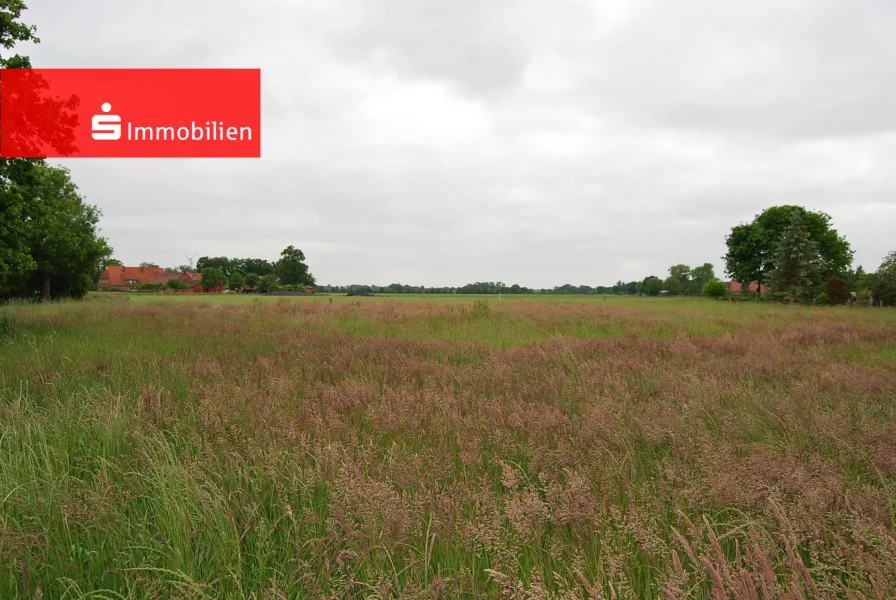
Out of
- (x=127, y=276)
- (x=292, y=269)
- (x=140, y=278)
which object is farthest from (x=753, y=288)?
(x=127, y=276)

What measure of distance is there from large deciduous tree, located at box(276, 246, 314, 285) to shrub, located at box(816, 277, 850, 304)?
365 ft

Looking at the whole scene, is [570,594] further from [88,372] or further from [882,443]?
[88,372]

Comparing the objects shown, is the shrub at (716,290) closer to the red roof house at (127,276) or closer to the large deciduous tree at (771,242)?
the large deciduous tree at (771,242)

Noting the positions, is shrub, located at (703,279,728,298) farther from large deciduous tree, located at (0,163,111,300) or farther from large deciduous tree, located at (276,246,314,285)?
large deciduous tree, located at (276,246,314,285)

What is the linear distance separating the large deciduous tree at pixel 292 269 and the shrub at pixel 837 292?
365ft

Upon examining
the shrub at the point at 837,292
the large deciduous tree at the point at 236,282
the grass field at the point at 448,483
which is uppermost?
the large deciduous tree at the point at 236,282

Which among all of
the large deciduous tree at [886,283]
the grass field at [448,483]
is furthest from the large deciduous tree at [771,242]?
the grass field at [448,483]

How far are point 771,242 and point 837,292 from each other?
58.5 feet

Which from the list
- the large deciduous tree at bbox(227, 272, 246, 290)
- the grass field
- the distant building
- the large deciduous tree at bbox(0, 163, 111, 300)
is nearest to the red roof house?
the large deciduous tree at bbox(227, 272, 246, 290)

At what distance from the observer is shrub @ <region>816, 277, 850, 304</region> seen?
132 feet

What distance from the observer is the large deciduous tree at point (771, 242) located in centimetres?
5541

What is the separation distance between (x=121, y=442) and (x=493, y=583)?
333 centimetres

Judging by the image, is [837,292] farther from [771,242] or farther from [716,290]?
[716,290]

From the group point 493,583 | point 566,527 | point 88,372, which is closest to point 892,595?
point 566,527
